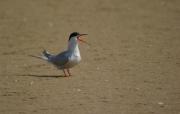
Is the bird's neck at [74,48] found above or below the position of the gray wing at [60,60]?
above

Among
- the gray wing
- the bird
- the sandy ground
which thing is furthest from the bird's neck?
the sandy ground

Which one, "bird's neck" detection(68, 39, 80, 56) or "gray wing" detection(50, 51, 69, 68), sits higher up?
"bird's neck" detection(68, 39, 80, 56)

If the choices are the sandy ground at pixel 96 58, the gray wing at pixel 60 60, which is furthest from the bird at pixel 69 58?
the sandy ground at pixel 96 58

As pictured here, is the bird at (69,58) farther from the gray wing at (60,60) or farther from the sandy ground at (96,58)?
the sandy ground at (96,58)

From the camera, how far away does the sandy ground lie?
10141 mm

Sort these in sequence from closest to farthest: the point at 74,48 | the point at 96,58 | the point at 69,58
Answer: the point at 69,58 < the point at 74,48 < the point at 96,58

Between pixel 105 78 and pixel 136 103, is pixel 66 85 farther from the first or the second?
pixel 136 103

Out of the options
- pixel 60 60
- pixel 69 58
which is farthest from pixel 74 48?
pixel 60 60

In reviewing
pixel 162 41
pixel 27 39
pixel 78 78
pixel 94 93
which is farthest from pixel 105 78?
pixel 27 39

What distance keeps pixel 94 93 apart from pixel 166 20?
8.84m

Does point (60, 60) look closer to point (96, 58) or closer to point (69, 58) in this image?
point (69, 58)

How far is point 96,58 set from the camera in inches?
557

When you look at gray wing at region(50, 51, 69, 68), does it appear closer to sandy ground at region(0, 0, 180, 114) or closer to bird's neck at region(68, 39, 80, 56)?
bird's neck at region(68, 39, 80, 56)

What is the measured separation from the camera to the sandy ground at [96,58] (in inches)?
399
